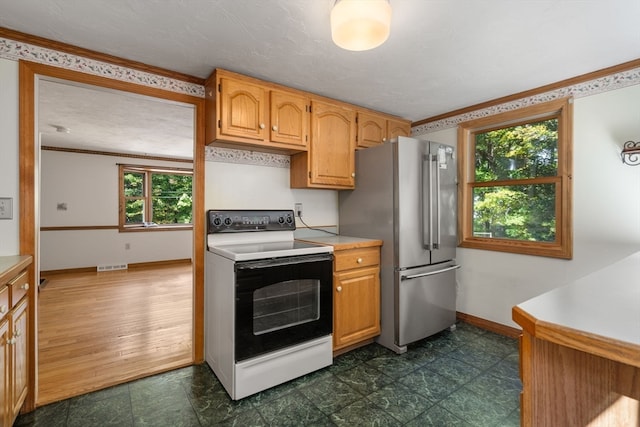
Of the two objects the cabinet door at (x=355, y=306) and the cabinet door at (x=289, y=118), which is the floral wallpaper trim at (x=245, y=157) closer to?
the cabinet door at (x=289, y=118)

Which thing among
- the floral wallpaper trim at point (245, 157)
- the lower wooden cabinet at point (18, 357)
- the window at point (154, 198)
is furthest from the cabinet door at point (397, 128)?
the window at point (154, 198)

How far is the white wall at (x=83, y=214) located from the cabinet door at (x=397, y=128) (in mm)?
5222

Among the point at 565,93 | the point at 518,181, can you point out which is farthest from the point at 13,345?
the point at 565,93

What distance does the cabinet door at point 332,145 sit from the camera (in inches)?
102

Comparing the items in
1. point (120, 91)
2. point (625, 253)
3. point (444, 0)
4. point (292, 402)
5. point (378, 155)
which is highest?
point (444, 0)

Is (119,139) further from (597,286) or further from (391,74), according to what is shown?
(597,286)

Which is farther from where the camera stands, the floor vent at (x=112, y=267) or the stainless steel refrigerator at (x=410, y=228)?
the floor vent at (x=112, y=267)

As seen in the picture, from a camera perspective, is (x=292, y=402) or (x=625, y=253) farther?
(x=625, y=253)

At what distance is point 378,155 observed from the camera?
2.61 m

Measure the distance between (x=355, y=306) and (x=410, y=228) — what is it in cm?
79

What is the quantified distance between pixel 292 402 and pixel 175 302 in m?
2.61

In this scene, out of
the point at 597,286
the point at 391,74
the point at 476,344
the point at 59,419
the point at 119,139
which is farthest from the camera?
the point at 119,139

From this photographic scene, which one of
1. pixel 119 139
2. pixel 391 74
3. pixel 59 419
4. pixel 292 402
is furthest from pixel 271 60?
pixel 119 139

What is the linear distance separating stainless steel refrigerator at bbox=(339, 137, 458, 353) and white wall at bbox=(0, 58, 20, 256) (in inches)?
94.9
